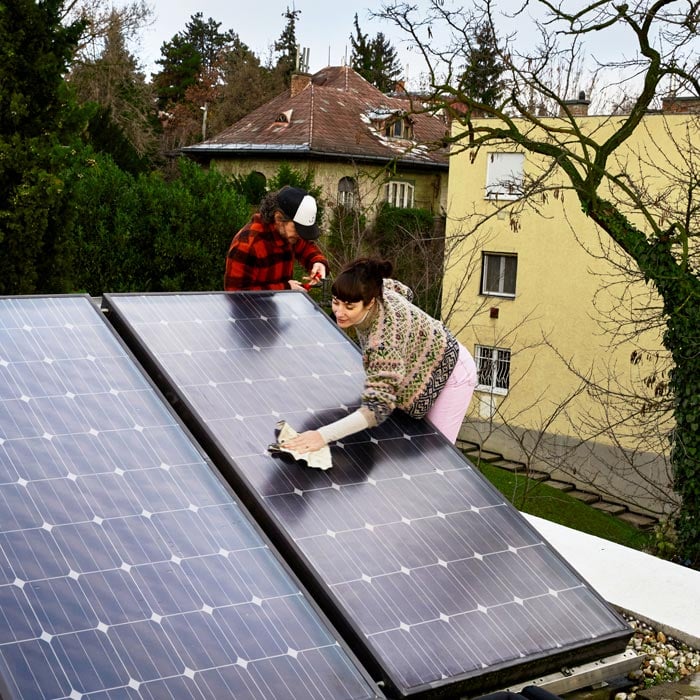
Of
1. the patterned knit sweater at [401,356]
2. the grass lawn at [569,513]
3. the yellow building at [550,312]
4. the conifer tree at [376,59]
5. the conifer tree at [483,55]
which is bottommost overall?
the grass lawn at [569,513]

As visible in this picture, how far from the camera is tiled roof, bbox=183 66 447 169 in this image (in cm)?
4109

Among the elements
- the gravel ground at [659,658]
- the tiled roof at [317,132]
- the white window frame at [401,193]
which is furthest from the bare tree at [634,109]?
the white window frame at [401,193]

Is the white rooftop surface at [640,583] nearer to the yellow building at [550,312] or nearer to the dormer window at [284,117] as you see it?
the yellow building at [550,312]

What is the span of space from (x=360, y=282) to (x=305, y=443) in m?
0.84

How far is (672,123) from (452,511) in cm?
2604

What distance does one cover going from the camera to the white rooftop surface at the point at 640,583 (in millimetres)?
5023

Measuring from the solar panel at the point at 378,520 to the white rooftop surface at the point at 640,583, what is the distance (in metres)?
1.14

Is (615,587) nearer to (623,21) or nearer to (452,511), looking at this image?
(452,511)

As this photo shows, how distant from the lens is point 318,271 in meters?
6.48

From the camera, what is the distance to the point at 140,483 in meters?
3.77

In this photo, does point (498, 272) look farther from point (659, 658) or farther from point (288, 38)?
point (288, 38)

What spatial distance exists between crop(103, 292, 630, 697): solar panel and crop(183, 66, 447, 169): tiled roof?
117 feet

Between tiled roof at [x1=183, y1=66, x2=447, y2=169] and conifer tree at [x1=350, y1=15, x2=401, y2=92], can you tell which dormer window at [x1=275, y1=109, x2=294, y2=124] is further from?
conifer tree at [x1=350, y1=15, x2=401, y2=92]

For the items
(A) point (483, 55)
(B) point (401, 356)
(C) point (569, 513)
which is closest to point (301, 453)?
(B) point (401, 356)
